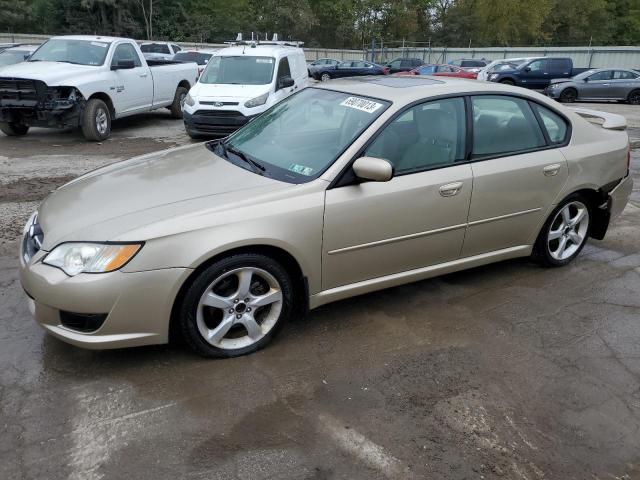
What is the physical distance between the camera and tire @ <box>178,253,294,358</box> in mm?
3113

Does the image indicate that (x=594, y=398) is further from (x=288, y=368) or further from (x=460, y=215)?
(x=288, y=368)

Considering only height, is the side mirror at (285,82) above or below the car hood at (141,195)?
above

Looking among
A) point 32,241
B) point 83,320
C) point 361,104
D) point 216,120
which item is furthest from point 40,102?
point 83,320

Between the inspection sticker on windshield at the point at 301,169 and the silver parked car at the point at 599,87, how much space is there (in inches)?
804

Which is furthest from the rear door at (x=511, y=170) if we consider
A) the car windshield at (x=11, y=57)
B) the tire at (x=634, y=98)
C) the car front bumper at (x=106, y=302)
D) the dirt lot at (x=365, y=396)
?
the tire at (x=634, y=98)

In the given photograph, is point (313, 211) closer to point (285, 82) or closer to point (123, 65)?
point (285, 82)

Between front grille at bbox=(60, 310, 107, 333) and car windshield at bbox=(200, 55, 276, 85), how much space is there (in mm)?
8632

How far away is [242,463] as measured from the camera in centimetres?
254

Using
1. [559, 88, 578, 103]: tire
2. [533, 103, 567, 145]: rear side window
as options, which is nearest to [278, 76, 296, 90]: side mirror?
[533, 103, 567, 145]: rear side window

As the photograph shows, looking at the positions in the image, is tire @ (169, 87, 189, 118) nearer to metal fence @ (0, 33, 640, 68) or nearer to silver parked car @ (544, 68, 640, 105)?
silver parked car @ (544, 68, 640, 105)

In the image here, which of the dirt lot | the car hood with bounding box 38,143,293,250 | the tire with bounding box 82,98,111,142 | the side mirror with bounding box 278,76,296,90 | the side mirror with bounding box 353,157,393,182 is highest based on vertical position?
the side mirror with bounding box 278,76,296,90

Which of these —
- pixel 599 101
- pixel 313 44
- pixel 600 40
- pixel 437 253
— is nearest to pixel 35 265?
pixel 437 253

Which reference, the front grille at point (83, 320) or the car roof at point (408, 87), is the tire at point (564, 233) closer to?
the car roof at point (408, 87)

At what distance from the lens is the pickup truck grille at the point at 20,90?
31.1 ft
